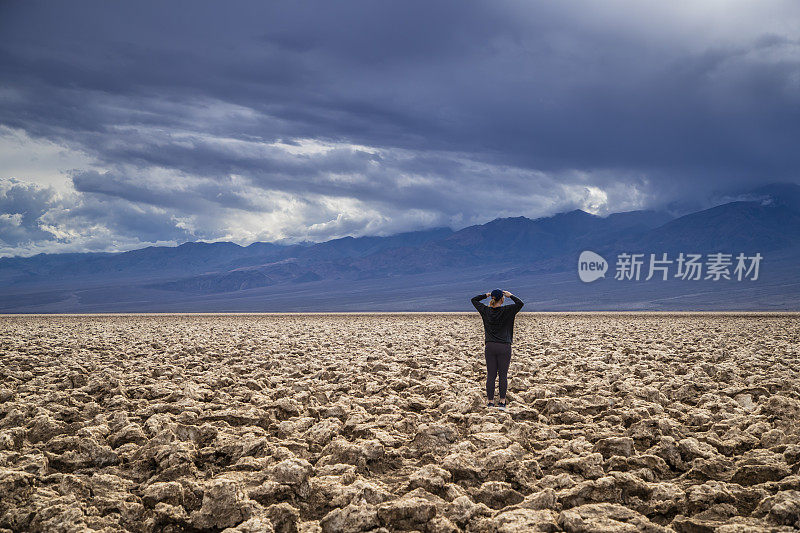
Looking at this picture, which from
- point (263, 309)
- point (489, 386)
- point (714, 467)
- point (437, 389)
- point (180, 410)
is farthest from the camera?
point (263, 309)

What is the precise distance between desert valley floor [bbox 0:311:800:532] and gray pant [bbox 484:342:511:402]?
27 cm

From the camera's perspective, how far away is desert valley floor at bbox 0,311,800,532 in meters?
3.60

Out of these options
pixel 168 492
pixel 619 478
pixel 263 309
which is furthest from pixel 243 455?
pixel 263 309

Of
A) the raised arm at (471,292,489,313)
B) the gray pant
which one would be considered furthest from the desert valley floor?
the raised arm at (471,292,489,313)

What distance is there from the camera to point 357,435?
17.3 ft

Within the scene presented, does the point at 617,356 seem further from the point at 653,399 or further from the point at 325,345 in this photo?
the point at 325,345

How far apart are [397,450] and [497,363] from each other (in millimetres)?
2128

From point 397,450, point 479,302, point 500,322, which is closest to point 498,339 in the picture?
point 500,322

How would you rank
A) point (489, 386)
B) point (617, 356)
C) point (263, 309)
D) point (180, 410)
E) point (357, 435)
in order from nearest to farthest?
point (357, 435) < point (180, 410) < point (489, 386) < point (617, 356) < point (263, 309)

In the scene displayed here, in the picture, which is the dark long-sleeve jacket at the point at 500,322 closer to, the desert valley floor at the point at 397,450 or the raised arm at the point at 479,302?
the raised arm at the point at 479,302

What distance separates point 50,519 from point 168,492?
0.71 metres

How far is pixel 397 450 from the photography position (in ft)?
16.1

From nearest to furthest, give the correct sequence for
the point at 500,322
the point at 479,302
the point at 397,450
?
the point at 397,450 → the point at 500,322 → the point at 479,302

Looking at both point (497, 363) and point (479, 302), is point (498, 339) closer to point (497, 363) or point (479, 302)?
point (497, 363)
